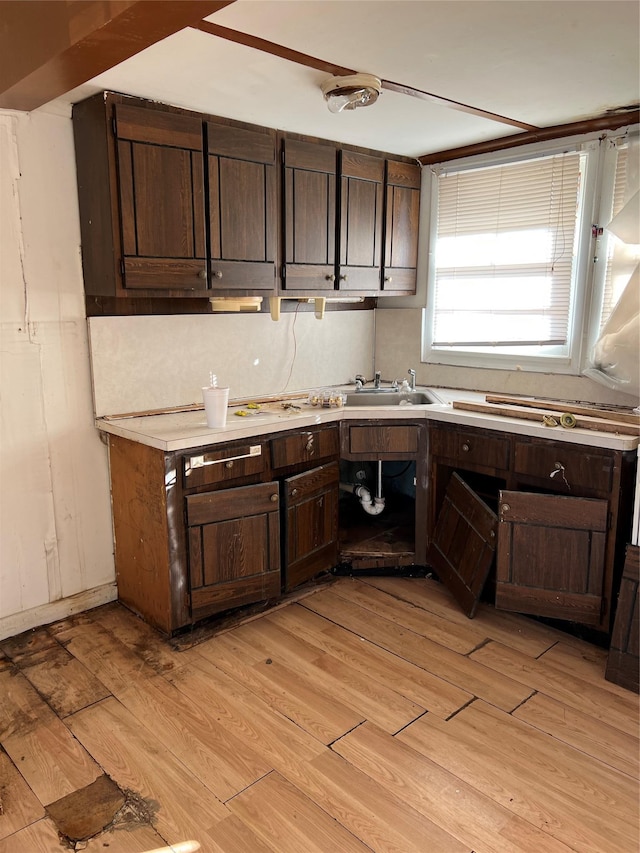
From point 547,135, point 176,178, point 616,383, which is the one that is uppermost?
point 547,135

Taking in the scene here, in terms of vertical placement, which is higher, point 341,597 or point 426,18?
point 426,18

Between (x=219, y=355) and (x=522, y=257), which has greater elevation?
(x=522, y=257)

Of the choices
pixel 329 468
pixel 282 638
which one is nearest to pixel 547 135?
pixel 329 468

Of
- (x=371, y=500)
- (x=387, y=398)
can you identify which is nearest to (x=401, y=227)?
(x=387, y=398)

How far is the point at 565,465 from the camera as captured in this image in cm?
281

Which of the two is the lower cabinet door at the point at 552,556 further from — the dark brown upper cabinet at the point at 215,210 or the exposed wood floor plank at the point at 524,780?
the dark brown upper cabinet at the point at 215,210

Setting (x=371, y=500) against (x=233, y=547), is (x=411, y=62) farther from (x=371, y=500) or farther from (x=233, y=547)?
(x=371, y=500)

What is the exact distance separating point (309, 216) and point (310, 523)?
5.26 ft

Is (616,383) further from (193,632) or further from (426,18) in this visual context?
(193,632)

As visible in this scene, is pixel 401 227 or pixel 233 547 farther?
pixel 401 227

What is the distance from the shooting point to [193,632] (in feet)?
9.64

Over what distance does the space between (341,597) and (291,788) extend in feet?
4.31

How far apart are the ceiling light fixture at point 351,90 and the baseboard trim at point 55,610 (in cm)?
248

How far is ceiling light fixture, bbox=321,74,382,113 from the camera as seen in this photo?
246cm
